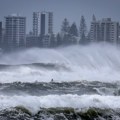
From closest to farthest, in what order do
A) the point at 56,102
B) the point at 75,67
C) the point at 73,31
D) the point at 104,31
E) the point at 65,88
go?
the point at 56,102 → the point at 65,88 → the point at 75,67 → the point at 104,31 → the point at 73,31

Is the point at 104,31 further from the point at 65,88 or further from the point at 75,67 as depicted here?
the point at 65,88

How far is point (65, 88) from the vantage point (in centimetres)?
3897

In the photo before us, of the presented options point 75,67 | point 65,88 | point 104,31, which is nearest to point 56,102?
point 65,88

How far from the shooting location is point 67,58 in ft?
218

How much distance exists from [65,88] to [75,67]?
66.0 feet

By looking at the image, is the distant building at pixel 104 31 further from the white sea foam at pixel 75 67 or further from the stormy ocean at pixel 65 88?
the stormy ocean at pixel 65 88

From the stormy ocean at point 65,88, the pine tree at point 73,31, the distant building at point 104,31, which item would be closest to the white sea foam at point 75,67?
the stormy ocean at point 65,88

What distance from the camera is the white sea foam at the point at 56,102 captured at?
27.5 meters

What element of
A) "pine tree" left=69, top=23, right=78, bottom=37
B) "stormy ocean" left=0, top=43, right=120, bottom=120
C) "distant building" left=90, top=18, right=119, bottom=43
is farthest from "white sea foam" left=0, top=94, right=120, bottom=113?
"pine tree" left=69, top=23, right=78, bottom=37

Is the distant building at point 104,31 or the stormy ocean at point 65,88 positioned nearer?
the stormy ocean at point 65,88

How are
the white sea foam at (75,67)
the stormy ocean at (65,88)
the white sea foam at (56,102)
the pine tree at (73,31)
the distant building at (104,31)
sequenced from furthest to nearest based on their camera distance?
1. the pine tree at (73,31)
2. the distant building at (104,31)
3. the white sea foam at (75,67)
4. the white sea foam at (56,102)
5. the stormy ocean at (65,88)

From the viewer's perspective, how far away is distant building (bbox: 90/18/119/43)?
16805 cm

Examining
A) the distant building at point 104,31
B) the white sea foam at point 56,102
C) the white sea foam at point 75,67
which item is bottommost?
the white sea foam at point 56,102

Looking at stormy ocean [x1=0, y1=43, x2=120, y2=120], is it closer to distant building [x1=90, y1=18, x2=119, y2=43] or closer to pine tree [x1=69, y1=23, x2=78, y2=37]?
distant building [x1=90, y1=18, x2=119, y2=43]
